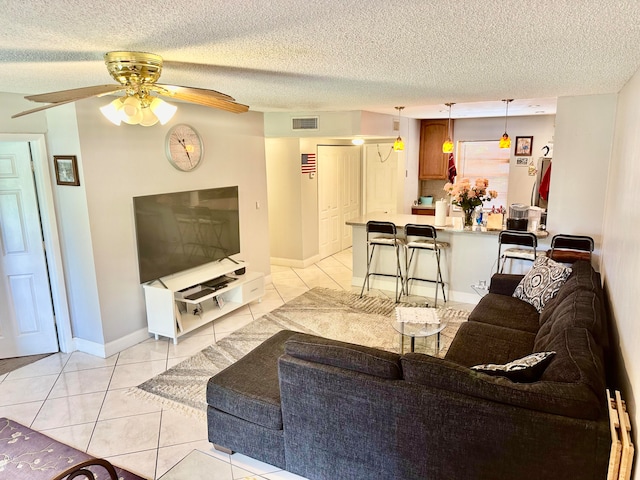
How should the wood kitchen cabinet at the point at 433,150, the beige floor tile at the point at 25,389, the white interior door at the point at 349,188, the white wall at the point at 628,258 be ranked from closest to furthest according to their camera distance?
the white wall at the point at 628,258, the beige floor tile at the point at 25,389, the white interior door at the point at 349,188, the wood kitchen cabinet at the point at 433,150

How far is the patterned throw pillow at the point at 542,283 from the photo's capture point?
366 cm

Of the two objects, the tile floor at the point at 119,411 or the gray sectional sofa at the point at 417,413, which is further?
the tile floor at the point at 119,411

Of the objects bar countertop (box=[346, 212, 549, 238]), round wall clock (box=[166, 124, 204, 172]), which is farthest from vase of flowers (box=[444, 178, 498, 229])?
round wall clock (box=[166, 124, 204, 172])

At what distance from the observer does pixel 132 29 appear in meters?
1.79

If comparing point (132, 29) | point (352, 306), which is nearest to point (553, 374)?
point (132, 29)

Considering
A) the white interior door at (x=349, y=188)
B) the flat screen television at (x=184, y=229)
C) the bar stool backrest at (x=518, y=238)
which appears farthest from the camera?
the white interior door at (x=349, y=188)

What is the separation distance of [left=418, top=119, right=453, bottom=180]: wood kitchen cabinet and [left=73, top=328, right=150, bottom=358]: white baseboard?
6409 millimetres

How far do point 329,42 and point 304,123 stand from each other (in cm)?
379

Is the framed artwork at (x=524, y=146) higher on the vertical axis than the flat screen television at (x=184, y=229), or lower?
higher

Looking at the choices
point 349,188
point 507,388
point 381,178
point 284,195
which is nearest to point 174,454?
point 507,388

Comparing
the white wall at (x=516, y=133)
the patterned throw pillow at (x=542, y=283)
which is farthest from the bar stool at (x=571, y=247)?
the white wall at (x=516, y=133)

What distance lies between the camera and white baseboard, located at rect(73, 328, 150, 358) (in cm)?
398

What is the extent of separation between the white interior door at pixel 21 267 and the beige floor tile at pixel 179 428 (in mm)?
1814

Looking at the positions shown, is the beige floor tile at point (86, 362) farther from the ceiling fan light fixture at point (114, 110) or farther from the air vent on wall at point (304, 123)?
the air vent on wall at point (304, 123)
